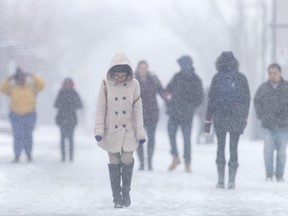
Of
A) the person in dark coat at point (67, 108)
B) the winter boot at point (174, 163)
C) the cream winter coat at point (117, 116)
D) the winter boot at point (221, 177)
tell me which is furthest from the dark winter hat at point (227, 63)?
the person in dark coat at point (67, 108)

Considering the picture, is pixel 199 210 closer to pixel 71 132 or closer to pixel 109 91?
pixel 109 91

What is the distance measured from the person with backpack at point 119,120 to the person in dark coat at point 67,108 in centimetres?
783

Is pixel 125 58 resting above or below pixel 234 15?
below

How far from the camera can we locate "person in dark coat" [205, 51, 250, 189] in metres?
13.0

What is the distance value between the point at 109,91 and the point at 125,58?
0.44 meters

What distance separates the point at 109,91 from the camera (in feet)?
35.4

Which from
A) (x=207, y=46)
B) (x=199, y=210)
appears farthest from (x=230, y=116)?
(x=207, y=46)

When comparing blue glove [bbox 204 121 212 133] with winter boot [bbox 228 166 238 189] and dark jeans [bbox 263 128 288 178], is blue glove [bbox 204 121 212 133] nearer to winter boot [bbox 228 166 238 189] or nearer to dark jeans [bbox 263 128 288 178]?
winter boot [bbox 228 166 238 189]

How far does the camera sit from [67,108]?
18.7 m

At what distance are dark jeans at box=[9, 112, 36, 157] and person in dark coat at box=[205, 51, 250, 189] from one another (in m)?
5.50

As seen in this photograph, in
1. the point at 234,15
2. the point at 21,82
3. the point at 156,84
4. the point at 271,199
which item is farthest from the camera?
the point at 234,15

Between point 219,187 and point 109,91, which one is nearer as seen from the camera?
point 109,91

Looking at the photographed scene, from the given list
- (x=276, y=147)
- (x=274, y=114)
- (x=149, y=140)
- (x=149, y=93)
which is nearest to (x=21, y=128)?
(x=149, y=140)

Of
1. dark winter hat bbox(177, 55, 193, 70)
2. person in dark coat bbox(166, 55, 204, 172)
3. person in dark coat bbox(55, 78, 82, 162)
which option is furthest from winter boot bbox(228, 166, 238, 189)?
person in dark coat bbox(55, 78, 82, 162)
